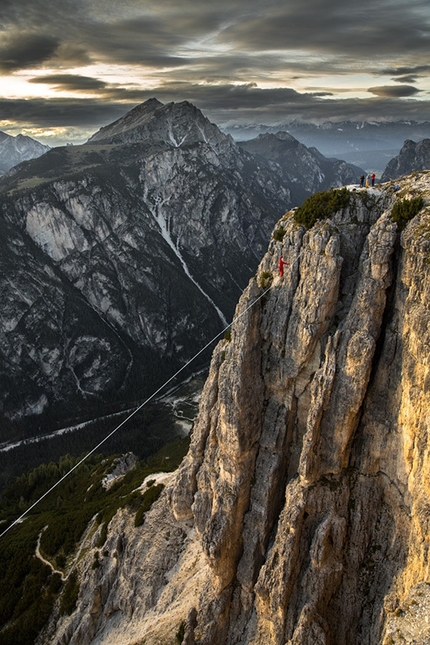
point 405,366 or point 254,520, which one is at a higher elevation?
point 405,366

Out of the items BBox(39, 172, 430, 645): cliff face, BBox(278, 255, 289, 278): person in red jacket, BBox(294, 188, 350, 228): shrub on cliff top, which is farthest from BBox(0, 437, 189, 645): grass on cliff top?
BBox(294, 188, 350, 228): shrub on cliff top

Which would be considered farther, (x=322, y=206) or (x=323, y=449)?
(x=322, y=206)

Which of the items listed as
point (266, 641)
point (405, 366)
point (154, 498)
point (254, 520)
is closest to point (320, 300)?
point (405, 366)

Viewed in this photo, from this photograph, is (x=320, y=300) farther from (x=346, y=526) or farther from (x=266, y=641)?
(x=266, y=641)

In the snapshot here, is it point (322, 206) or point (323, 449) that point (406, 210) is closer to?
point (322, 206)

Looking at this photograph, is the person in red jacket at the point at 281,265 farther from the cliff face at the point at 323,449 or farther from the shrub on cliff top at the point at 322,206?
the shrub on cliff top at the point at 322,206

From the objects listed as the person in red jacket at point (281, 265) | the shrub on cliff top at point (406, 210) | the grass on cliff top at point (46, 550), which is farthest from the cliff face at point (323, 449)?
the grass on cliff top at point (46, 550)

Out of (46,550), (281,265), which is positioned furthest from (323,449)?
(46,550)
